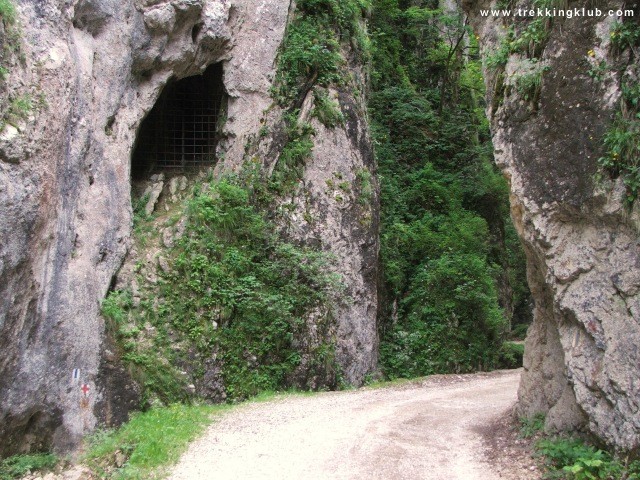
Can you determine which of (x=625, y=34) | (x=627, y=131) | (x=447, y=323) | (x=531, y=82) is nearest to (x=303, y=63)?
(x=447, y=323)

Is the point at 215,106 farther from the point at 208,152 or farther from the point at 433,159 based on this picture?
the point at 433,159

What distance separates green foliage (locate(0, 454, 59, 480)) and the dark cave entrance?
21.9 feet

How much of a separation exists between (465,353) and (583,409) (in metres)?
8.69

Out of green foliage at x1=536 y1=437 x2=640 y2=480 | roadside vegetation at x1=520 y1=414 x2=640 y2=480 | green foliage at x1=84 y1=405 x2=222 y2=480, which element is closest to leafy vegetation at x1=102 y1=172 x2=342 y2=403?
green foliage at x1=84 y1=405 x2=222 y2=480

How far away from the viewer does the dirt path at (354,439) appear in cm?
620

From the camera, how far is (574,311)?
6.11 m

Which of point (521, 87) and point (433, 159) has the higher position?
point (433, 159)

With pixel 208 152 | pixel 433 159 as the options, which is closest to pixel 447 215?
pixel 433 159

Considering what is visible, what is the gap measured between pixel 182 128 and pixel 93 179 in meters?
4.41

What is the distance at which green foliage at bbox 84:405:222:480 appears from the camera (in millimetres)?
6961

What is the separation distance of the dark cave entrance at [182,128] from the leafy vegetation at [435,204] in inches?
221

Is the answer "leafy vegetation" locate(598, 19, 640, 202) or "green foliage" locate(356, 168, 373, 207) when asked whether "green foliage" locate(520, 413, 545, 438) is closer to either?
"leafy vegetation" locate(598, 19, 640, 202)

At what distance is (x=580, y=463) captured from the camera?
5539 millimetres

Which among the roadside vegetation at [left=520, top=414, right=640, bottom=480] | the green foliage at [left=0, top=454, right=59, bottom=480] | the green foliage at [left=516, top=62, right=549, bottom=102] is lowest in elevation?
the green foliage at [left=0, top=454, right=59, bottom=480]
